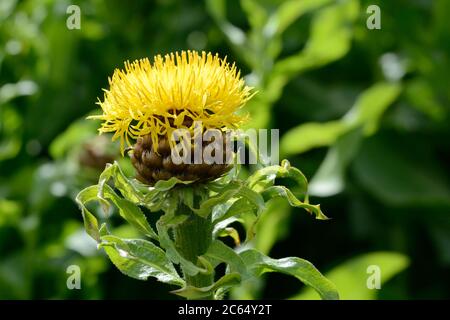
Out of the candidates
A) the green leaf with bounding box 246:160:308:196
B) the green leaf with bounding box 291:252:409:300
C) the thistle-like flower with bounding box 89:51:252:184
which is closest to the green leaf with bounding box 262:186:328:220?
the green leaf with bounding box 246:160:308:196

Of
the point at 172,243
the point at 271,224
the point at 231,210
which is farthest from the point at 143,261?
the point at 271,224

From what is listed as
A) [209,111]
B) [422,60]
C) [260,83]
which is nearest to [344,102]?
[422,60]

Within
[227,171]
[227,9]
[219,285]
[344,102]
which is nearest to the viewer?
[219,285]
